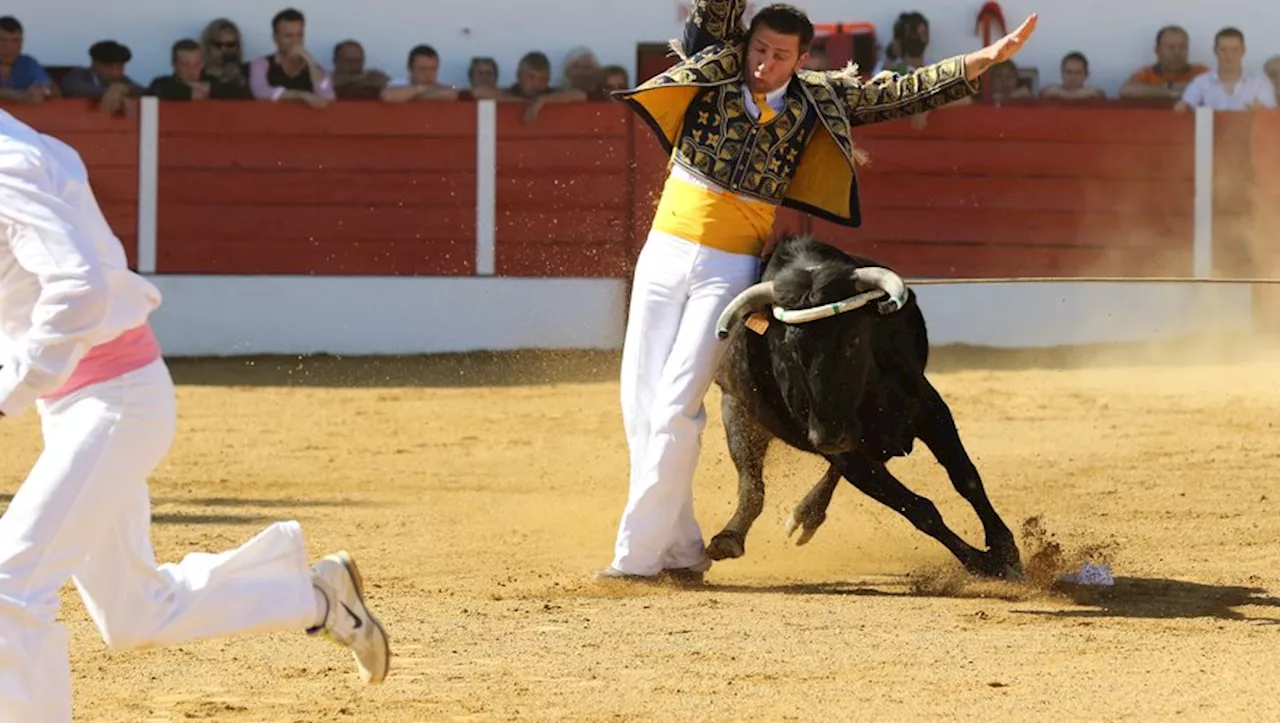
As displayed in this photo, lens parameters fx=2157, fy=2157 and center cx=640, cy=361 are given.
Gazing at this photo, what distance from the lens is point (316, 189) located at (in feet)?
35.5

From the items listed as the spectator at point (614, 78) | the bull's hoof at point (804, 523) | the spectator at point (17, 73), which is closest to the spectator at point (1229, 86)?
the spectator at point (614, 78)

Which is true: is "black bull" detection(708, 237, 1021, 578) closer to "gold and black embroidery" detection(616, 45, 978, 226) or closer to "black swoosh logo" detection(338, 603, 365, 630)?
"gold and black embroidery" detection(616, 45, 978, 226)

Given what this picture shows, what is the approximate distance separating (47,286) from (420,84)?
8.15 m

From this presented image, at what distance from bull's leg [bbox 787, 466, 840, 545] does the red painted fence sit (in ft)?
17.3

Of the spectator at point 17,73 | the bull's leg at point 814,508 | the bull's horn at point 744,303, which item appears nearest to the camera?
the bull's horn at point 744,303

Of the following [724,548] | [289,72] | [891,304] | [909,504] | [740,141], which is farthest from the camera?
[289,72]

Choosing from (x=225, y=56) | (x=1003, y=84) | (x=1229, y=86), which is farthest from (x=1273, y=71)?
(x=225, y=56)

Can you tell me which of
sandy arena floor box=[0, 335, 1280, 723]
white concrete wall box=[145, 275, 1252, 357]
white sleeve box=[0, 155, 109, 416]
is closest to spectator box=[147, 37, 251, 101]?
white concrete wall box=[145, 275, 1252, 357]

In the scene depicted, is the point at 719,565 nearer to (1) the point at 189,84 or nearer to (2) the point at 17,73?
(1) the point at 189,84

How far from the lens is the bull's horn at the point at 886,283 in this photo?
15.1 ft

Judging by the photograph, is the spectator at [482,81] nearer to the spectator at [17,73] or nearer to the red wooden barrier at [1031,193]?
the red wooden barrier at [1031,193]

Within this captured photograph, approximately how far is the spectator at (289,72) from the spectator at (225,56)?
6 cm

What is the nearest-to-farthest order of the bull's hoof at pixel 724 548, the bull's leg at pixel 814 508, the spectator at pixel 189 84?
the bull's hoof at pixel 724 548, the bull's leg at pixel 814 508, the spectator at pixel 189 84

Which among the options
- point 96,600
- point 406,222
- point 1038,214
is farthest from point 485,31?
point 96,600
